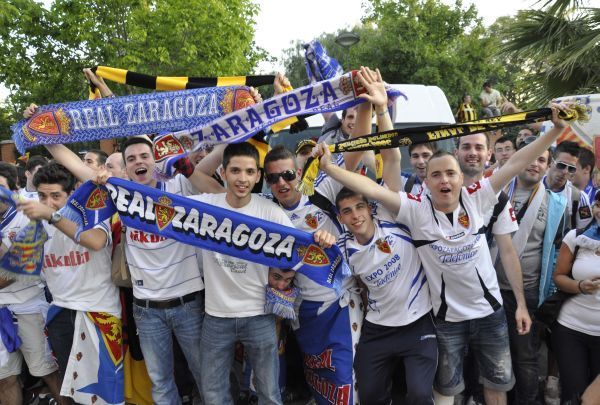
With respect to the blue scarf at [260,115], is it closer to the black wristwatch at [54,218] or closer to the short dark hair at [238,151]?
the short dark hair at [238,151]

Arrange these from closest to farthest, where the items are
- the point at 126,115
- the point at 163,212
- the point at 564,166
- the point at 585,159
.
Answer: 1. the point at 163,212
2. the point at 126,115
3. the point at 564,166
4. the point at 585,159

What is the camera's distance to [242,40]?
14.0m

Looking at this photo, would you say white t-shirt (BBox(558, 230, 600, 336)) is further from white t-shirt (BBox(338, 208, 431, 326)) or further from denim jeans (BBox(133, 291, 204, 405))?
denim jeans (BBox(133, 291, 204, 405))

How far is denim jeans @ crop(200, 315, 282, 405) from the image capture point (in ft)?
11.6

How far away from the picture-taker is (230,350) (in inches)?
143

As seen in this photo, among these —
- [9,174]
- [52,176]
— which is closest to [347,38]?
[9,174]

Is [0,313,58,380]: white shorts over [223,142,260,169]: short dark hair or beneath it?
beneath

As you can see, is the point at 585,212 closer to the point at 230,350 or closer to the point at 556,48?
the point at 230,350

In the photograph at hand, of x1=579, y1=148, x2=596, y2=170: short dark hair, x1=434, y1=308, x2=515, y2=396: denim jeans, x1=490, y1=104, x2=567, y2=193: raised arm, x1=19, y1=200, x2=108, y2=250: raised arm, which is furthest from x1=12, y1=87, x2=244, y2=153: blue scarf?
x1=579, y1=148, x2=596, y2=170: short dark hair

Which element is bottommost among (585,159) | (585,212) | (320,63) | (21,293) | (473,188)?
(585,212)

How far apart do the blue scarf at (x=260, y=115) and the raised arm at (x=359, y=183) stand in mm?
507

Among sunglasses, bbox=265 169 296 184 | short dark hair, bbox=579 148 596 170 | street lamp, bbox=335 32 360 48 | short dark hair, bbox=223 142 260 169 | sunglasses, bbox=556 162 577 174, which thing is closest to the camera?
short dark hair, bbox=223 142 260 169

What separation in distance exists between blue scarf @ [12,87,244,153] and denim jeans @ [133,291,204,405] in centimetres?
133

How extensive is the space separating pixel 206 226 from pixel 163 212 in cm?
35
